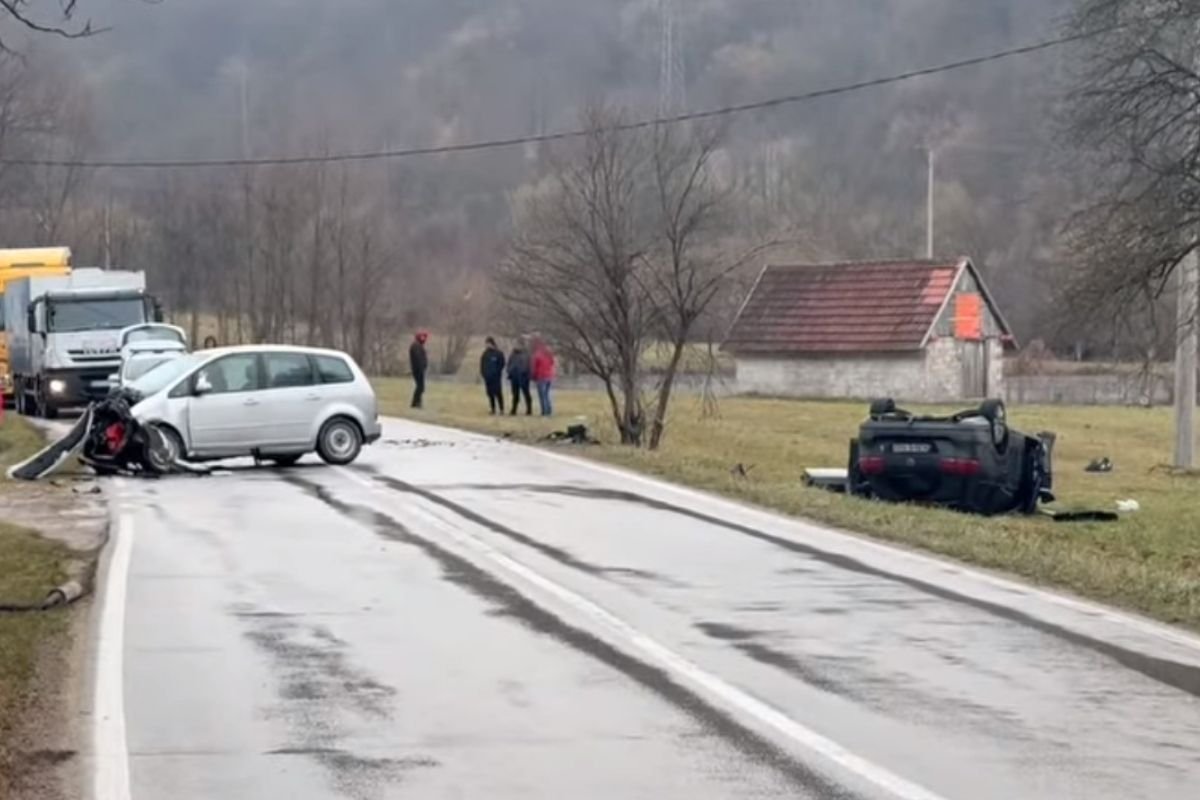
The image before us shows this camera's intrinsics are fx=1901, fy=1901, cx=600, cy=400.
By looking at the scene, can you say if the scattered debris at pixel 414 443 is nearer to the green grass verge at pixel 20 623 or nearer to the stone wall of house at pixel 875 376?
the green grass verge at pixel 20 623

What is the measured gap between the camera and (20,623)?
11797 millimetres

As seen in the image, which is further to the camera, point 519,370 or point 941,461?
point 519,370

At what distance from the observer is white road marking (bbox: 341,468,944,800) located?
7.75 metres

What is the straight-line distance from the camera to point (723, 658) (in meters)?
10.6

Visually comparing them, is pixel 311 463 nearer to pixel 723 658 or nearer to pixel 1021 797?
pixel 723 658

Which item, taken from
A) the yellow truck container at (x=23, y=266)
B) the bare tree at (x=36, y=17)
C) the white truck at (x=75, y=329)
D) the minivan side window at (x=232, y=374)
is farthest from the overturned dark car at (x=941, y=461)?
the yellow truck container at (x=23, y=266)

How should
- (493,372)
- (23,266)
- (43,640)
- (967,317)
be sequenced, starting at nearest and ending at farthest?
(43,640) < (493,372) < (23,266) < (967,317)

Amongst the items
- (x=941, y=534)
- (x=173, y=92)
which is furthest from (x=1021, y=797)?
(x=173, y=92)

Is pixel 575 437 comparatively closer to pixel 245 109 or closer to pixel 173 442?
pixel 173 442

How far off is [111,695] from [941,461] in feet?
46.6

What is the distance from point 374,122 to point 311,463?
71087 millimetres

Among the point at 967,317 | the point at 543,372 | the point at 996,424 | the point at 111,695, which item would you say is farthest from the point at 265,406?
the point at 967,317

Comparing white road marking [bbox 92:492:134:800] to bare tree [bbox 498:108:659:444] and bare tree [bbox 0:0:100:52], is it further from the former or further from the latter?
bare tree [bbox 498:108:659:444]

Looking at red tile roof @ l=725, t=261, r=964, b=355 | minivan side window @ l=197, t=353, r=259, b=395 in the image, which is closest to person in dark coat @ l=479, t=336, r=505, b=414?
minivan side window @ l=197, t=353, r=259, b=395
